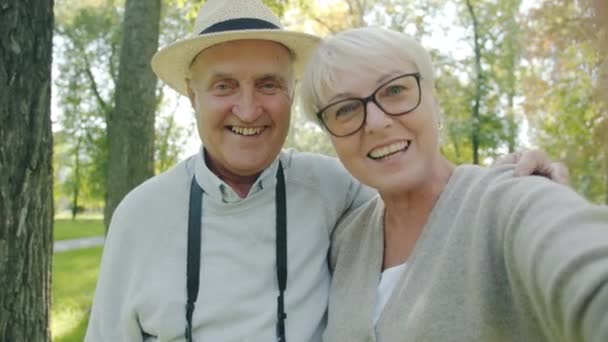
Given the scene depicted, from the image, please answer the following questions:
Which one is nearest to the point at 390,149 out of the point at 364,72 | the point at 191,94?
the point at 364,72

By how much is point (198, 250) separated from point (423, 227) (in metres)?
1.02

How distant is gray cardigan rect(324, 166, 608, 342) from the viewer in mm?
1068

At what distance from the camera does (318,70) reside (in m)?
2.19

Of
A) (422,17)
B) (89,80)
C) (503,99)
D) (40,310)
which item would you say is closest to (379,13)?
(422,17)

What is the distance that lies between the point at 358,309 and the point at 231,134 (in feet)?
3.44

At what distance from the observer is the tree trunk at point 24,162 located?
3.02 meters

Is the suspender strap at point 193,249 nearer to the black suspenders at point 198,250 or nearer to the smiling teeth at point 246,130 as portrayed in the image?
the black suspenders at point 198,250

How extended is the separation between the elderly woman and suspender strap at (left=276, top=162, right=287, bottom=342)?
0.74ft

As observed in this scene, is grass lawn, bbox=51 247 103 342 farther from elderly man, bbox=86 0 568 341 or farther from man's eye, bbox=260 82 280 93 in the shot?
man's eye, bbox=260 82 280 93

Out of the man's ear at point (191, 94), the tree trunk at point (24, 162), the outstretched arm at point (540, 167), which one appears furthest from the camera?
the tree trunk at point (24, 162)

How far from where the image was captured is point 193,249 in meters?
2.48

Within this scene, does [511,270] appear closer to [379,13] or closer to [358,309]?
[358,309]

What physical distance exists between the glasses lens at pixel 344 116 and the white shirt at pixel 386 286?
0.55 m

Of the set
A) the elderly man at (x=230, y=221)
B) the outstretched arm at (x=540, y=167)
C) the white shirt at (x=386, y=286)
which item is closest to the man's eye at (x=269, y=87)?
the elderly man at (x=230, y=221)
